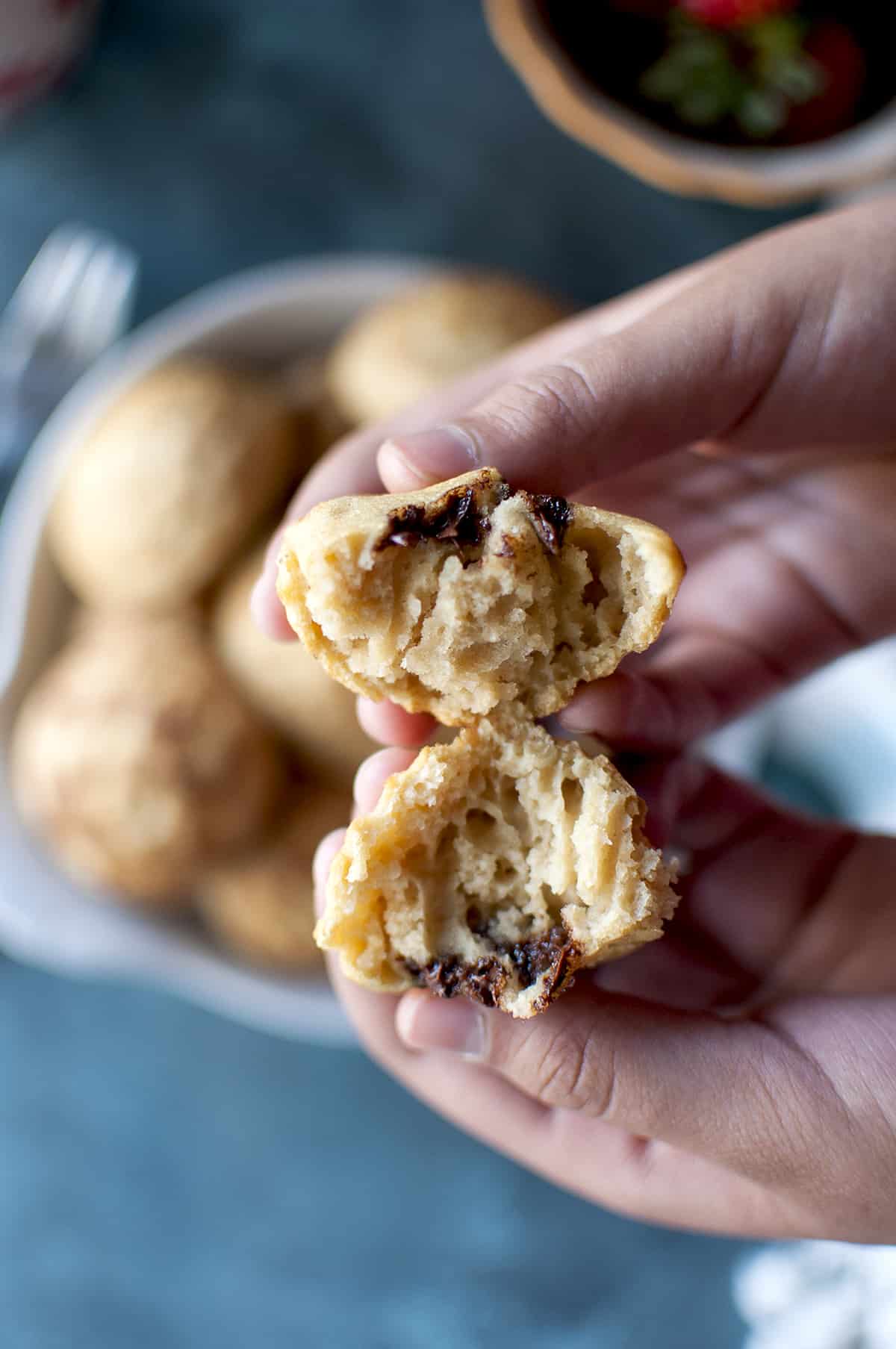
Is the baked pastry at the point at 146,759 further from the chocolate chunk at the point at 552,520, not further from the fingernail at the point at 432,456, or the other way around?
the chocolate chunk at the point at 552,520

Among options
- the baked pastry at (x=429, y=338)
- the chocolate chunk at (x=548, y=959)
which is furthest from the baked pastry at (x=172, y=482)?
the chocolate chunk at (x=548, y=959)

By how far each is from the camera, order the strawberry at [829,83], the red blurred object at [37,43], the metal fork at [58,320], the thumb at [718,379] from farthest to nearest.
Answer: the metal fork at [58,320]
the strawberry at [829,83]
the red blurred object at [37,43]
the thumb at [718,379]

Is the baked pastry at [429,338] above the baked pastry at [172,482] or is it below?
above

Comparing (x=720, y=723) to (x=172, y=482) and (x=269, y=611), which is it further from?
(x=172, y=482)

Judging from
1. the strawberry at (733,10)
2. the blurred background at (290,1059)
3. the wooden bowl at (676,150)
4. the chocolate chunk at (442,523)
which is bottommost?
the blurred background at (290,1059)

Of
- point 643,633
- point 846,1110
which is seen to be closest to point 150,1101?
point 846,1110

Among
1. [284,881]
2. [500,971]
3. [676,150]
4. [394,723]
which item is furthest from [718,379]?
[284,881]

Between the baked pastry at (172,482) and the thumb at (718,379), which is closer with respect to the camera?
the thumb at (718,379)
